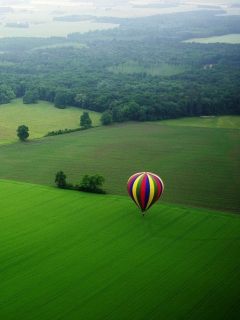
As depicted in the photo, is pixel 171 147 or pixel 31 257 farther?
pixel 171 147

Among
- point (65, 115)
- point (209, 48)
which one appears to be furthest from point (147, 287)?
point (209, 48)

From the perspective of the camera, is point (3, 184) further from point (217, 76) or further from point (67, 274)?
point (217, 76)

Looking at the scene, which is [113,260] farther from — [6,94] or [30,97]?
[6,94]

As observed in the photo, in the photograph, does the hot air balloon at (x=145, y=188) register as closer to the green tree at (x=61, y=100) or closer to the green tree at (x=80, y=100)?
the green tree at (x=80, y=100)

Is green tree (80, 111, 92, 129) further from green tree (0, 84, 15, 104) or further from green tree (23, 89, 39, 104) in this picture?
green tree (0, 84, 15, 104)

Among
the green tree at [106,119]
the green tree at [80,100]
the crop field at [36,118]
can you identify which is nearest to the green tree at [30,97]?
the crop field at [36,118]

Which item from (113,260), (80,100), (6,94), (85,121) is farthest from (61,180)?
(6,94)
